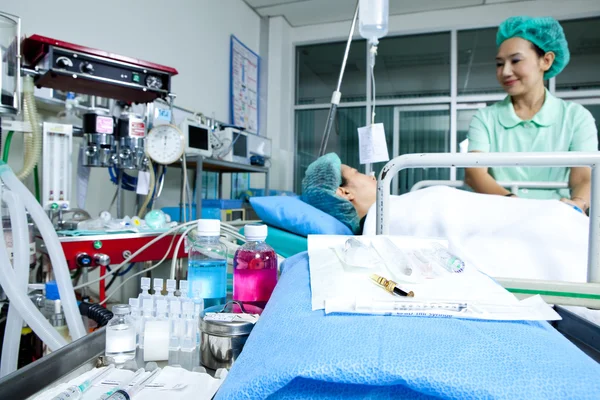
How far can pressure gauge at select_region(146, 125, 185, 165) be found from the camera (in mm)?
1943

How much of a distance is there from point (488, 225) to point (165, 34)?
2.83 meters

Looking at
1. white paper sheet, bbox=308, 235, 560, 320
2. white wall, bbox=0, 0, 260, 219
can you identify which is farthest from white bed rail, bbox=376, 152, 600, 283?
white wall, bbox=0, 0, 260, 219

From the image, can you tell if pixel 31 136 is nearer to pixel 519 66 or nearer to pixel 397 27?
pixel 519 66

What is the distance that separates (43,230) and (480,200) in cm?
117

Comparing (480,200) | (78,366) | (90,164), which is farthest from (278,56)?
(78,366)

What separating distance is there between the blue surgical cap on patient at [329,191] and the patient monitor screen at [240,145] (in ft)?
5.99

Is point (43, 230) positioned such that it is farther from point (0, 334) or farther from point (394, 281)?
point (394, 281)

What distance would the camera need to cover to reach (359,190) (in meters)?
1.35

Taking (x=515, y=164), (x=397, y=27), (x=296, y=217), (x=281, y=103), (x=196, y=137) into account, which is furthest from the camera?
(x=281, y=103)

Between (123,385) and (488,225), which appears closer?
(123,385)

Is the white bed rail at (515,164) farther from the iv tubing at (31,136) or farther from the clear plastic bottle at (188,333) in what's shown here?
the iv tubing at (31,136)

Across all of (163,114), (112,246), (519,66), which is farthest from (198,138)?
(519,66)

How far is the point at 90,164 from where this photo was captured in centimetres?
164

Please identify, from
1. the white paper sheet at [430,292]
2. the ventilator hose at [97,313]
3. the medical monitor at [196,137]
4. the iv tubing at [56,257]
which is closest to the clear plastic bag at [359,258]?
the white paper sheet at [430,292]
